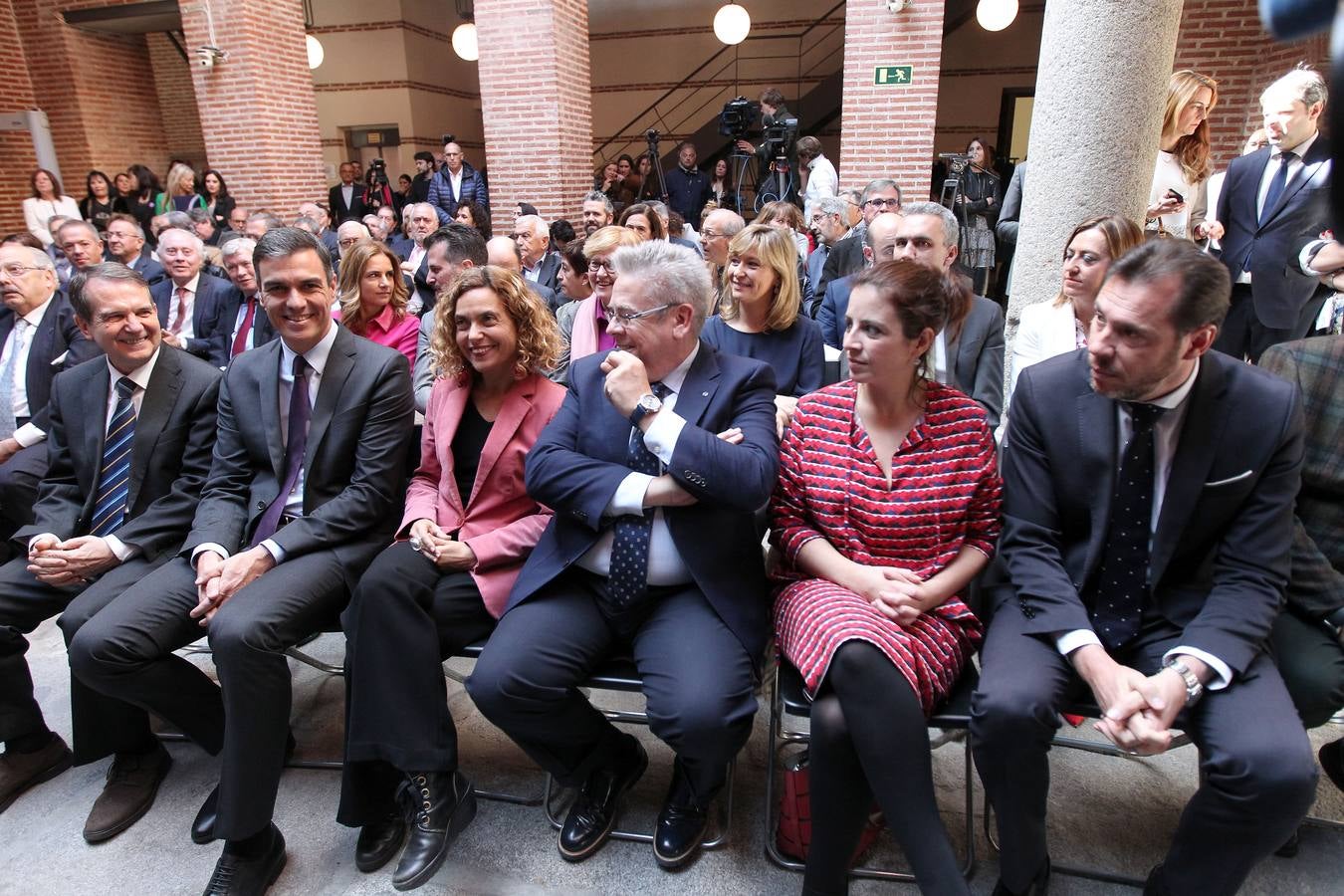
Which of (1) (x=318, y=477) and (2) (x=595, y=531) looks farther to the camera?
(1) (x=318, y=477)

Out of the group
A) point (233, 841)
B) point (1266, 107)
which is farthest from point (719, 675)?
point (1266, 107)

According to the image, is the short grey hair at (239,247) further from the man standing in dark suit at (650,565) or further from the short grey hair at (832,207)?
the short grey hair at (832,207)

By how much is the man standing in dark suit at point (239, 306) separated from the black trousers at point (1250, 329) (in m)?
4.79

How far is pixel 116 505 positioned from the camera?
262 cm

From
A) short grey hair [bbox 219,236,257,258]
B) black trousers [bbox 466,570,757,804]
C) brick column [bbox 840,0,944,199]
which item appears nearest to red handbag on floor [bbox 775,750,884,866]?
black trousers [bbox 466,570,757,804]

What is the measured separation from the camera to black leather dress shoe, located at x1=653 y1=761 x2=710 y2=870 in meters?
2.11

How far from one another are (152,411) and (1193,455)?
3038 mm

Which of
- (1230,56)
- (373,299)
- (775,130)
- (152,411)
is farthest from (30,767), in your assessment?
(1230,56)

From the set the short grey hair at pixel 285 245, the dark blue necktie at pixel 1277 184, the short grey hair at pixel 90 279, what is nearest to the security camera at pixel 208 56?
the short grey hair at pixel 90 279

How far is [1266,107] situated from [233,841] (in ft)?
16.2

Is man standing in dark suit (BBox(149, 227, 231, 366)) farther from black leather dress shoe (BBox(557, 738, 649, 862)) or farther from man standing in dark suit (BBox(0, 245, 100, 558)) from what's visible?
black leather dress shoe (BBox(557, 738, 649, 862))

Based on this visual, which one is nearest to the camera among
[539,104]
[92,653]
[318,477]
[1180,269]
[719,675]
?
[1180,269]

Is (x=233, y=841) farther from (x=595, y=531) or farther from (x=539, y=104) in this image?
(x=539, y=104)

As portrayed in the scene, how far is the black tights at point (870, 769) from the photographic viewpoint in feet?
5.70
